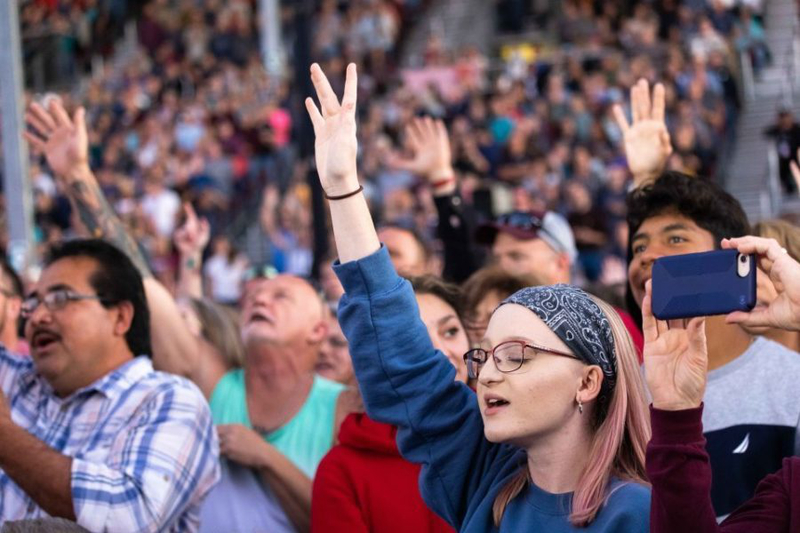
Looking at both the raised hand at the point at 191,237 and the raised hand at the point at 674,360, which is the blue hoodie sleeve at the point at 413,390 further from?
the raised hand at the point at 191,237

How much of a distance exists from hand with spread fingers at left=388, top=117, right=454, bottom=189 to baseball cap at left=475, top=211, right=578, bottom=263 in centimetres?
39

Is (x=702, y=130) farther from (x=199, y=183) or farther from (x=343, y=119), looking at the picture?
(x=343, y=119)

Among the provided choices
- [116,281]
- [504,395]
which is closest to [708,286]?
[504,395]

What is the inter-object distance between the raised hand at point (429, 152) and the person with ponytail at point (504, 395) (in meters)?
2.81

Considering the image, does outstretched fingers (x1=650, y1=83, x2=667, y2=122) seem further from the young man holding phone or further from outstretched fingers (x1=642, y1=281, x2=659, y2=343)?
outstretched fingers (x1=642, y1=281, x2=659, y2=343)

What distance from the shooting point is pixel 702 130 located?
567 inches

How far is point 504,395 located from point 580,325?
23cm

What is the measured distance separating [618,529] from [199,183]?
1344cm

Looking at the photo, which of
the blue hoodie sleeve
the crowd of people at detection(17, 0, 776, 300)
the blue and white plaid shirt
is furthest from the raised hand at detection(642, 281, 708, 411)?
the crowd of people at detection(17, 0, 776, 300)

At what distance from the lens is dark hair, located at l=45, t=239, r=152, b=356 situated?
13.8ft

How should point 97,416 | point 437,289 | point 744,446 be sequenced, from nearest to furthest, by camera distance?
point 744,446 → point 97,416 → point 437,289

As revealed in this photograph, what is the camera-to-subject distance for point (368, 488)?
12.3 ft

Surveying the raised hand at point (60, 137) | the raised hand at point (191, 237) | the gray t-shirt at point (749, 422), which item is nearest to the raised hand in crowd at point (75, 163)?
the raised hand at point (60, 137)

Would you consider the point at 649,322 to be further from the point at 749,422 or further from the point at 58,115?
the point at 58,115
